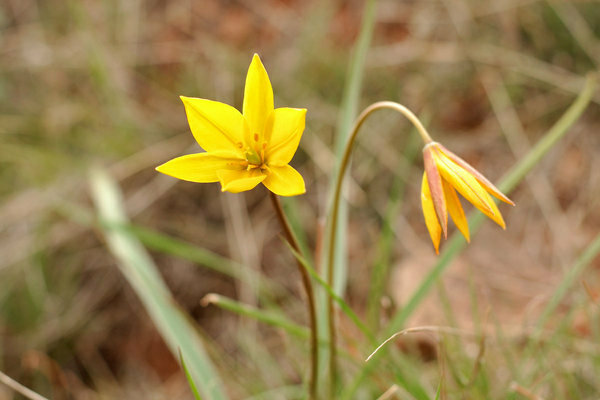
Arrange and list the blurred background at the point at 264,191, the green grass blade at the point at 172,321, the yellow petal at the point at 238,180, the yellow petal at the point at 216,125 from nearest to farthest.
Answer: the yellow petal at the point at 238,180 < the yellow petal at the point at 216,125 < the green grass blade at the point at 172,321 < the blurred background at the point at 264,191

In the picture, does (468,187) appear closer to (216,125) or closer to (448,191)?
(448,191)

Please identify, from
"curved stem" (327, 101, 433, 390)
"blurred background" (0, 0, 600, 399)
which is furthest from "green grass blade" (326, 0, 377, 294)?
"blurred background" (0, 0, 600, 399)

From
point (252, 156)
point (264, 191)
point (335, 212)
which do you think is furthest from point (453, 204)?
point (264, 191)

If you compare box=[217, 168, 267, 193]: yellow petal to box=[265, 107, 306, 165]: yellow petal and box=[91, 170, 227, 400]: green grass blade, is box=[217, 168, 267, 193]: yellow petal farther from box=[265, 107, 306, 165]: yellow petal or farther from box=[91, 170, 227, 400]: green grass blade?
box=[91, 170, 227, 400]: green grass blade

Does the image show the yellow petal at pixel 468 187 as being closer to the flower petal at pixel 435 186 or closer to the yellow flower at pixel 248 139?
the flower petal at pixel 435 186

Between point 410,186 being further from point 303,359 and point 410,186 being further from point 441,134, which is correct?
point 303,359

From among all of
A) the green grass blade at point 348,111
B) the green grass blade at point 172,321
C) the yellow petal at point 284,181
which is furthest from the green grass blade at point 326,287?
the green grass blade at point 172,321

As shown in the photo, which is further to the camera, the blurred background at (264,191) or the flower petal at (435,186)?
the blurred background at (264,191)
